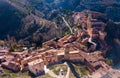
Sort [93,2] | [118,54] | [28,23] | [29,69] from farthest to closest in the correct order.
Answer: [93,2] → [28,23] → [118,54] → [29,69]

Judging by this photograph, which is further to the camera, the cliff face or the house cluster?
the cliff face

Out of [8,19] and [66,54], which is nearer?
[66,54]

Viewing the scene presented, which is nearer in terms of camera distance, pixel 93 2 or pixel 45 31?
pixel 45 31

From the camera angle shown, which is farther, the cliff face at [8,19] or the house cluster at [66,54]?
the cliff face at [8,19]

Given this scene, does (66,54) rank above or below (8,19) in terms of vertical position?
below

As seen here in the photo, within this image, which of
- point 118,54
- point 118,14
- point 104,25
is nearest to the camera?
point 118,54

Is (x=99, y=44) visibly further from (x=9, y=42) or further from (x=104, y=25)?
(x=9, y=42)

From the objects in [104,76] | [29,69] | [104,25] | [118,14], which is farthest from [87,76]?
[118,14]

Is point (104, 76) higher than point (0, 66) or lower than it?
lower
